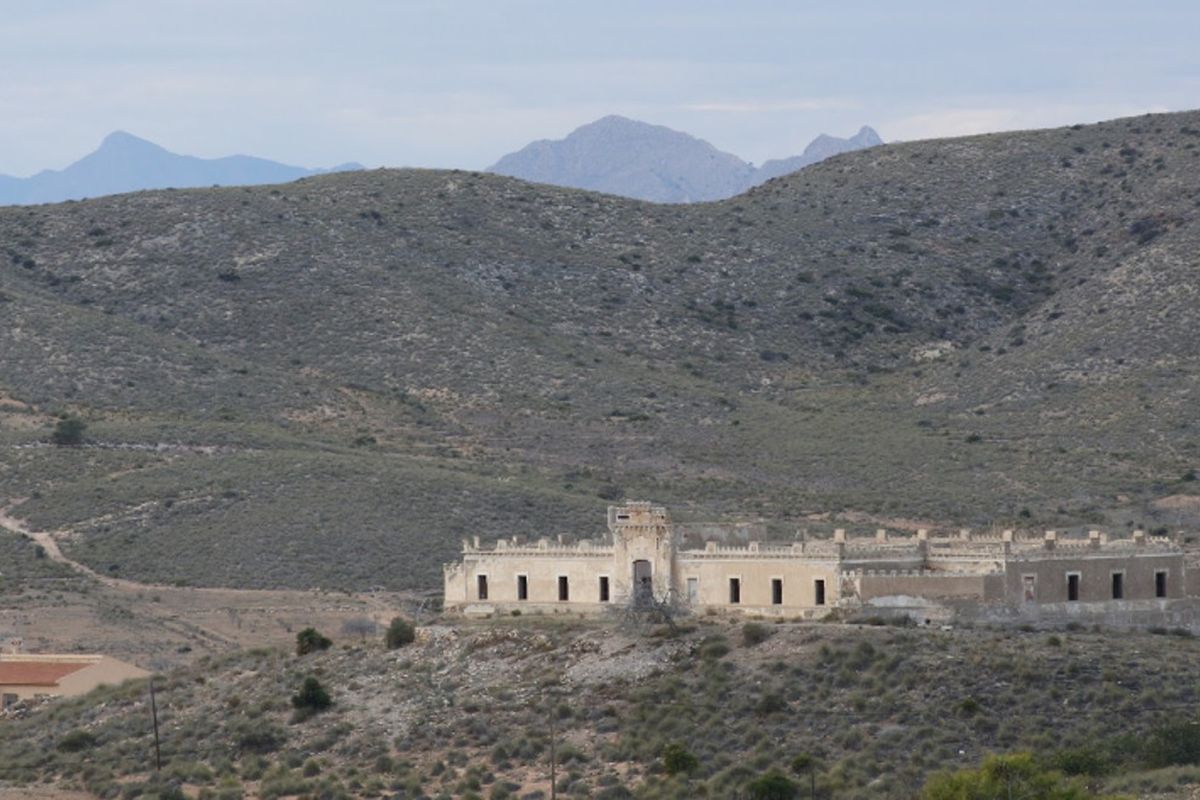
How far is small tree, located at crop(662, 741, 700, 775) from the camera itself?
6128 centimetres

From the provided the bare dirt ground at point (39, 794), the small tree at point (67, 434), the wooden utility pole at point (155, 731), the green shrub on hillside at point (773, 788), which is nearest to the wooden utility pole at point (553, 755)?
the green shrub on hillside at point (773, 788)

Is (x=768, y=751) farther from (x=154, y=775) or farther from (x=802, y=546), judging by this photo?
(x=154, y=775)

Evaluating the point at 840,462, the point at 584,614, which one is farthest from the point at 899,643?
the point at 840,462

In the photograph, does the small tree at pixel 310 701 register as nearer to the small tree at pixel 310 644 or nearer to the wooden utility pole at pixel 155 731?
the wooden utility pole at pixel 155 731

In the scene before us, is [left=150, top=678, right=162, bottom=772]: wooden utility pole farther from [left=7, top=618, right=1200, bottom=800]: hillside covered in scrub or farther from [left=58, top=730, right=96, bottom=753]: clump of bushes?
[left=58, top=730, right=96, bottom=753]: clump of bushes

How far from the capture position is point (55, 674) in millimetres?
77812

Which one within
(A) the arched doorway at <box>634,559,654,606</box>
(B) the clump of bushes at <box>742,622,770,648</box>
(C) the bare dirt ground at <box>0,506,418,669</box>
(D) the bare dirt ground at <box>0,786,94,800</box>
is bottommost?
(D) the bare dirt ground at <box>0,786,94,800</box>

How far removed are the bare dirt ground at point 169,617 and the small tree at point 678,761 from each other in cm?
2547

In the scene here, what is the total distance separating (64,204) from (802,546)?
292 feet

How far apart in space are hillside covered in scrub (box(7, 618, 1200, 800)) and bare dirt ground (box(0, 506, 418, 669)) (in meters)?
14.0

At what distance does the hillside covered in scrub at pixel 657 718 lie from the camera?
199 feet

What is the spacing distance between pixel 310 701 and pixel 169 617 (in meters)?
23.0

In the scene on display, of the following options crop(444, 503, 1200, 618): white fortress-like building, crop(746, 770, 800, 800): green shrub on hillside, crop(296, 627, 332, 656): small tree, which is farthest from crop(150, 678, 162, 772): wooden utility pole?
crop(746, 770, 800, 800): green shrub on hillside

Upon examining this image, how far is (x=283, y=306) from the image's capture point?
446 ft
